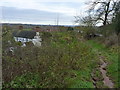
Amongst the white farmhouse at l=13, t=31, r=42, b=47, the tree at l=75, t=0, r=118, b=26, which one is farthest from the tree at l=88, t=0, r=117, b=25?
→ the white farmhouse at l=13, t=31, r=42, b=47

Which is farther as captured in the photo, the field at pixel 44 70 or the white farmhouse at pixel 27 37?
the white farmhouse at pixel 27 37

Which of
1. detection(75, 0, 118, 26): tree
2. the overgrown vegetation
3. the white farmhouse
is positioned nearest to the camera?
the overgrown vegetation

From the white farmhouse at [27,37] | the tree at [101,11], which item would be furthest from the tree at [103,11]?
the white farmhouse at [27,37]

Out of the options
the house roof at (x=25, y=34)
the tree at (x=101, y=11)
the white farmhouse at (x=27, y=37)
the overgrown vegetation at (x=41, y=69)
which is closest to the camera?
the overgrown vegetation at (x=41, y=69)

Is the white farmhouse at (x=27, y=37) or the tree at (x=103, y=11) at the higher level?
the tree at (x=103, y=11)

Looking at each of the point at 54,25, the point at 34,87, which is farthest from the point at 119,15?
the point at 34,87

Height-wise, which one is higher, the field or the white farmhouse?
the white farmhouse

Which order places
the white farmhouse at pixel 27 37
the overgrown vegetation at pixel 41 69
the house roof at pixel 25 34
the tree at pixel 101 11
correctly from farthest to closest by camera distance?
the tree at pixel 101 11, the house roof at pixel 25 34, the white farmhouse at pixel 27 37, the overgrown vegetation at pixel 41 69

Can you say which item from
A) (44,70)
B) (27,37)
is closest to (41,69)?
(44,70)

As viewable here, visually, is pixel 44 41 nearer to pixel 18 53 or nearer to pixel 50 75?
pixel 18 53

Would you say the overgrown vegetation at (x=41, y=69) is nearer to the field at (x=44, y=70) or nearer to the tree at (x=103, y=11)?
the field at (x=44, y=70)

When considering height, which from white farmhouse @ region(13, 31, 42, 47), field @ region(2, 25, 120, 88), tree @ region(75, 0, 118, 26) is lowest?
field @ region(2, 25, 120, 88)

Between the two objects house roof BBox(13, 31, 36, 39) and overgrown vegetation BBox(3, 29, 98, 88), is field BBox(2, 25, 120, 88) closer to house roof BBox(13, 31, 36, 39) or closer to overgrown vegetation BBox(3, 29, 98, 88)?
overgrown vegetation BBox(3, 29, 98, 88)

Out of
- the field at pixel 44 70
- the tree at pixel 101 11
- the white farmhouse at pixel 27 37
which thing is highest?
the tree at pixel 101 11
